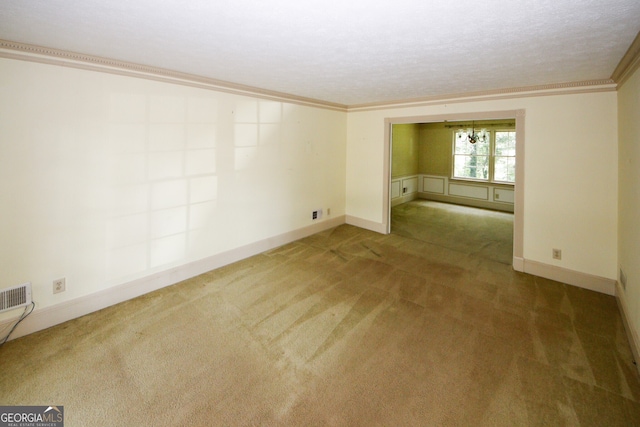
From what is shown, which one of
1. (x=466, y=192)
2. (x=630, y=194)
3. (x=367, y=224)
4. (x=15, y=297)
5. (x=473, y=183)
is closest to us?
(x=15, y=297)

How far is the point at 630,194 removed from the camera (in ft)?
8.48

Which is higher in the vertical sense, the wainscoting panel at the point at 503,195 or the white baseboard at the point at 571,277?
the wainscoting panel at the point at 503,195

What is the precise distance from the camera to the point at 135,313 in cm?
281

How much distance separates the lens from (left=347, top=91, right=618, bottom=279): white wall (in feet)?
10.4

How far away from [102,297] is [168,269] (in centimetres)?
66

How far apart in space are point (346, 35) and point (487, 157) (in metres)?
6.97

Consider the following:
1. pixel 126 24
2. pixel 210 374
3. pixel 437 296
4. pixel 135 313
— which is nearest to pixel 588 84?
pixel 437 296

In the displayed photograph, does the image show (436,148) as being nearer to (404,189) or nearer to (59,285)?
(404,189)

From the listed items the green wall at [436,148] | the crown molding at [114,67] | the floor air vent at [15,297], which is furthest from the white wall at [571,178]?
the floor air vent at [15,297]

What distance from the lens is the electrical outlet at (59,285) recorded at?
263cm

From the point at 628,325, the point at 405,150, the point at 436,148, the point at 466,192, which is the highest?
the point at 436,148

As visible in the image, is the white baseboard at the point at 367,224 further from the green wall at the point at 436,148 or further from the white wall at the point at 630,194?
the green wall at the point at 436,148

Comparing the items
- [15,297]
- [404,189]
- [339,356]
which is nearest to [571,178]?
[339,356]

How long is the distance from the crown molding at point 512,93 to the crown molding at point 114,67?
213 centimetres
